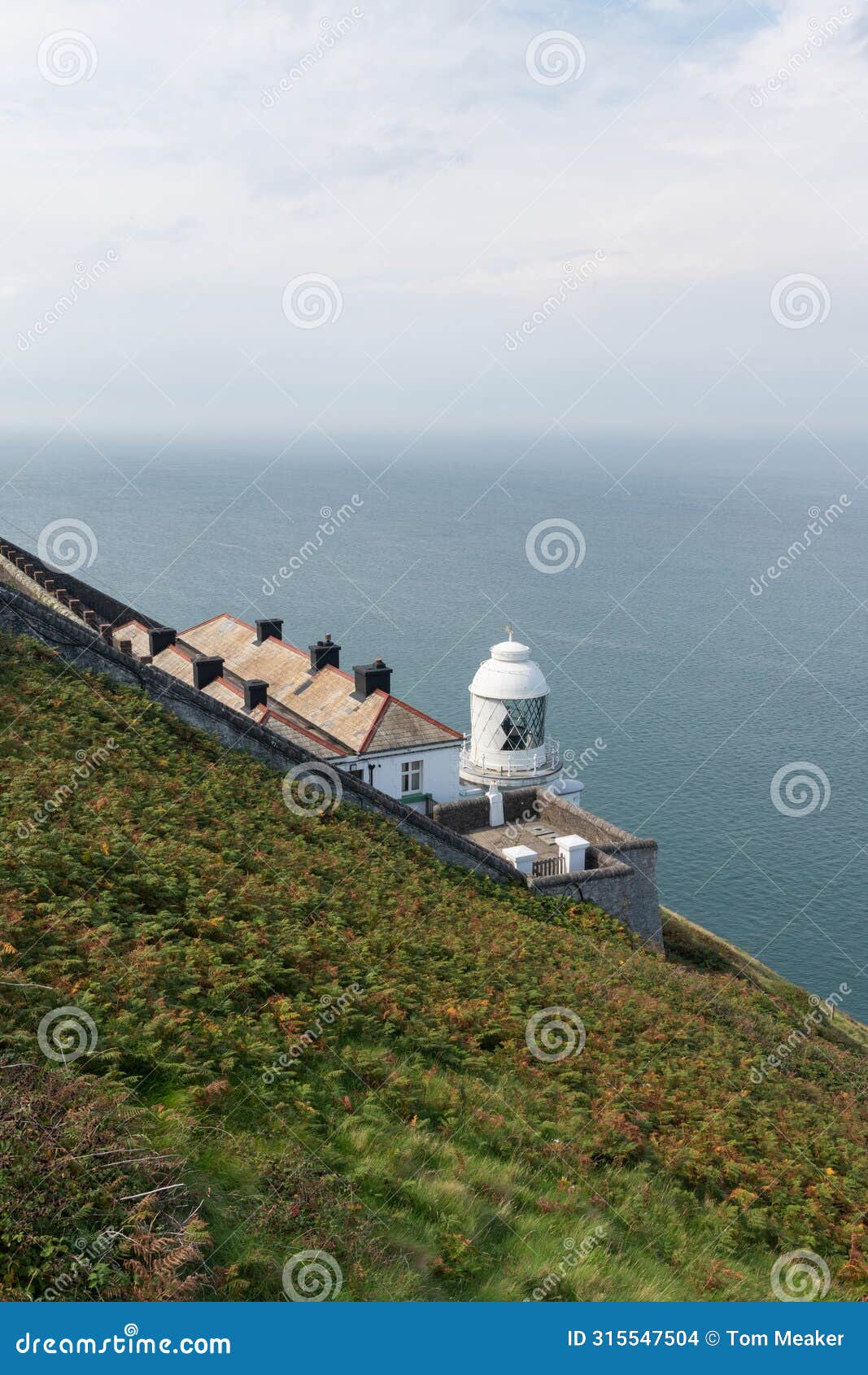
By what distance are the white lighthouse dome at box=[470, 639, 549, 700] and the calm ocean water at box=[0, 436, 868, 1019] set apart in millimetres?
12478

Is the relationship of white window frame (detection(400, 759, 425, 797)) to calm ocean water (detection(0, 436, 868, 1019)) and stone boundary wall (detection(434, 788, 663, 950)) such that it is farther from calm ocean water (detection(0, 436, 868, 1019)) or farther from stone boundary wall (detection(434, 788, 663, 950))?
calm ocean water (detection(0, 436, 868, 1019))

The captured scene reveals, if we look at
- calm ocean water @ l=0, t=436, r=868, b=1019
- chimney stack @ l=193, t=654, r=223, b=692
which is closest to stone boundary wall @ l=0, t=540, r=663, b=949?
chimney stack @ l=193, t=654, r=223, b=692

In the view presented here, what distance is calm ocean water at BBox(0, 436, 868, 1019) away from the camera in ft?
147

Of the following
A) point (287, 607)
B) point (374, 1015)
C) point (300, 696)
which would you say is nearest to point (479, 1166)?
point (374, 1015)

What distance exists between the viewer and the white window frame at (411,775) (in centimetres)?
3147

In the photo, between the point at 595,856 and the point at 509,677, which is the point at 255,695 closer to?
the point at 509,677

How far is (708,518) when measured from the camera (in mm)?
165125

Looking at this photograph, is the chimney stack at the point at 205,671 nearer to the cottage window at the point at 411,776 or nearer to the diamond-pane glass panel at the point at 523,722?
the cottage window at the point at 411,776

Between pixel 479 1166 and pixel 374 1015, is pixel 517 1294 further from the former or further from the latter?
pixel 374 1015

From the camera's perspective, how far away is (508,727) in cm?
3562

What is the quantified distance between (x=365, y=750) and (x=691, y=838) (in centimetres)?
2338

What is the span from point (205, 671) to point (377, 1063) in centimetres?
2386

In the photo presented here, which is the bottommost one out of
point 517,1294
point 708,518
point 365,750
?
point 517,1294

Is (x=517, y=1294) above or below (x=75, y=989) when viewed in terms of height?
above
